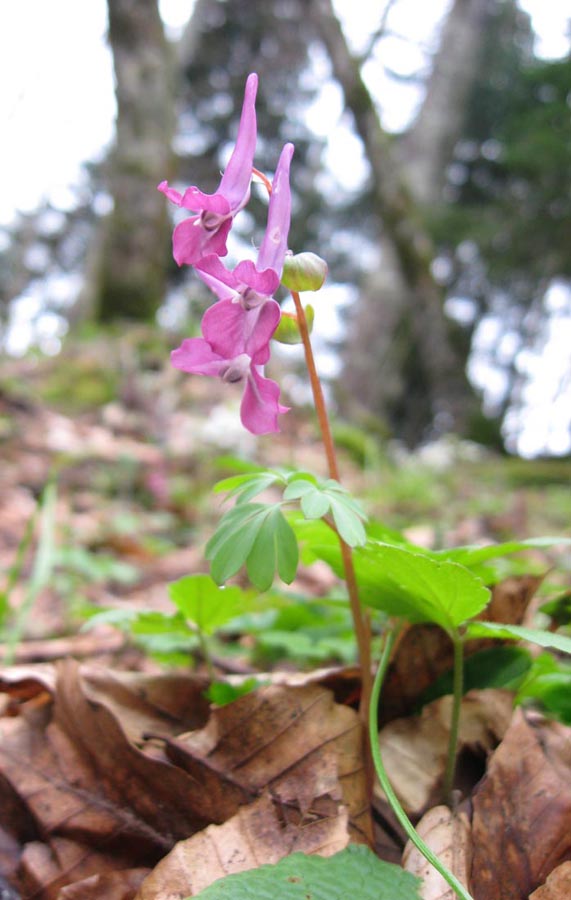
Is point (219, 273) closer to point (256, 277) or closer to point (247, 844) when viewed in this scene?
point (256, 277)

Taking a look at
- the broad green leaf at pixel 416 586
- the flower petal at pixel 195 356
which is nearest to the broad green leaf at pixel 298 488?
the broad green leaf at pixel 416 586

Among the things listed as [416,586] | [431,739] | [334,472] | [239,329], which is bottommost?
[431,739]

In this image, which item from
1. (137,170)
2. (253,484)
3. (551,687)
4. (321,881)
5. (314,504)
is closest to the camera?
(321,881)

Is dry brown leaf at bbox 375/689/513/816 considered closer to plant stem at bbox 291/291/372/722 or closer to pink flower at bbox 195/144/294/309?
plant stem at bbox 291/291/372/722

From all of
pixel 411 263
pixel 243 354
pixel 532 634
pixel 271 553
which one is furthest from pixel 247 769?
pixel 411 263

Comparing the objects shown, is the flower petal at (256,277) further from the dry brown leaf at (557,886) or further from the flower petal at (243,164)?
the dry brown leaf at (557,886)

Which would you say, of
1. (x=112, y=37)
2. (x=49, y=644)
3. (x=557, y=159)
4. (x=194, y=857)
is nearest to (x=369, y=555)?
(x=194, y=857)
